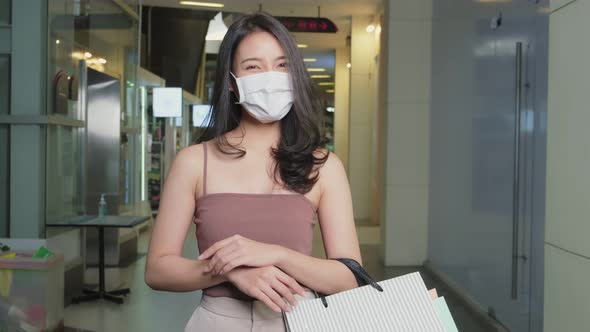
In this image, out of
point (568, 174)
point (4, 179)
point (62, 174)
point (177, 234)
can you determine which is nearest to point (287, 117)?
point (177, 234)

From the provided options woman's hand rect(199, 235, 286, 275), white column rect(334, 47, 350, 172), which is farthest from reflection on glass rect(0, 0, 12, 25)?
white column rect(334, 47, 350, 172)

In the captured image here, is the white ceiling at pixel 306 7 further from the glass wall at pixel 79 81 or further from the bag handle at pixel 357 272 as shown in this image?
the bag handle at pixel 357 272

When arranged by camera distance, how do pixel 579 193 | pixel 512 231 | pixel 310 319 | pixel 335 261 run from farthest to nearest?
pixel 512 231, pixel 579 193, pixel 335 261, pixel 310 319

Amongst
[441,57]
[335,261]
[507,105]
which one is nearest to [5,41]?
[507,105]

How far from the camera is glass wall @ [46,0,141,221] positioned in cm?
574

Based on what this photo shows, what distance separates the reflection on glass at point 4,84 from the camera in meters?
5.30

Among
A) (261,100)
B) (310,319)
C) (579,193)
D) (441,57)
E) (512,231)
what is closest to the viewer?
(310,319)

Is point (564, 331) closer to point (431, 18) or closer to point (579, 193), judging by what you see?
point (579, 193)

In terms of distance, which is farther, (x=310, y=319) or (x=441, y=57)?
(x=441, y=57)

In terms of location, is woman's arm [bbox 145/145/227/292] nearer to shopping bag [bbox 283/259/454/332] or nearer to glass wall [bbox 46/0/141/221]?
shopping bag [bbox 283/259/454/332]

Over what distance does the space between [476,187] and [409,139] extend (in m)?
2.47

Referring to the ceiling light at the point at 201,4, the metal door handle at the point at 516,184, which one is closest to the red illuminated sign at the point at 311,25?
the ceiling light at the point at 201,4

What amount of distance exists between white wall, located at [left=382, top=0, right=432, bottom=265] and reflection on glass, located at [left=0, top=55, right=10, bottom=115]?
14.4 feet

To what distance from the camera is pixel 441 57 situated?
7.28 meters
